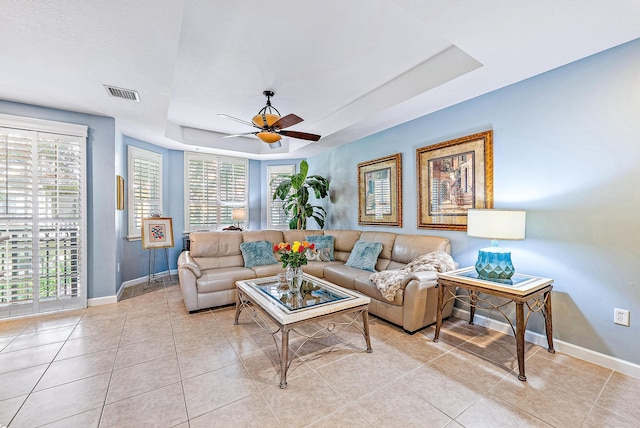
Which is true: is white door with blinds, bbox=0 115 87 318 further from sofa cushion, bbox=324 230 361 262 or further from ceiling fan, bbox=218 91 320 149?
sofa cushion, bbox=324 230 361 262

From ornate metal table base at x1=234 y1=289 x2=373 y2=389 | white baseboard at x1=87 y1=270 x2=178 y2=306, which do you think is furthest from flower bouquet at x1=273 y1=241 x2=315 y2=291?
white baseboard at x1=87 y1=270 x2=178 y2=306

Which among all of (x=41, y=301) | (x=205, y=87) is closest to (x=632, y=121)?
(x=205, y=87)

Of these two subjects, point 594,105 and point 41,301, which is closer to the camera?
point 594,105

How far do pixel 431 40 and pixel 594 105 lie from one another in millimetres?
1495

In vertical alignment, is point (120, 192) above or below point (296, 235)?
above

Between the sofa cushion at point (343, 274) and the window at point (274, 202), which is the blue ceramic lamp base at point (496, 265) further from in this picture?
the window at point (274, 202)

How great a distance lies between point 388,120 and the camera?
383 cm

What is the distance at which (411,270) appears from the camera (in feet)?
10.1

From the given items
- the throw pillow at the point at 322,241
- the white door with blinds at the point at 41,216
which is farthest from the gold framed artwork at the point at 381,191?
the white door with blinds at the point at 41,216

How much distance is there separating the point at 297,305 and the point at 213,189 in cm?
457

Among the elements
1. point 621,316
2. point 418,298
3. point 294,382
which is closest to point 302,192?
point 418,298

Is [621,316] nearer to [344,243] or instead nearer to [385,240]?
[385,240]

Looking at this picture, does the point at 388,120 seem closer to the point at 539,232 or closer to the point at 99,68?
the point at 539,232

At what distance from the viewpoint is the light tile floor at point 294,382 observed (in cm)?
168
